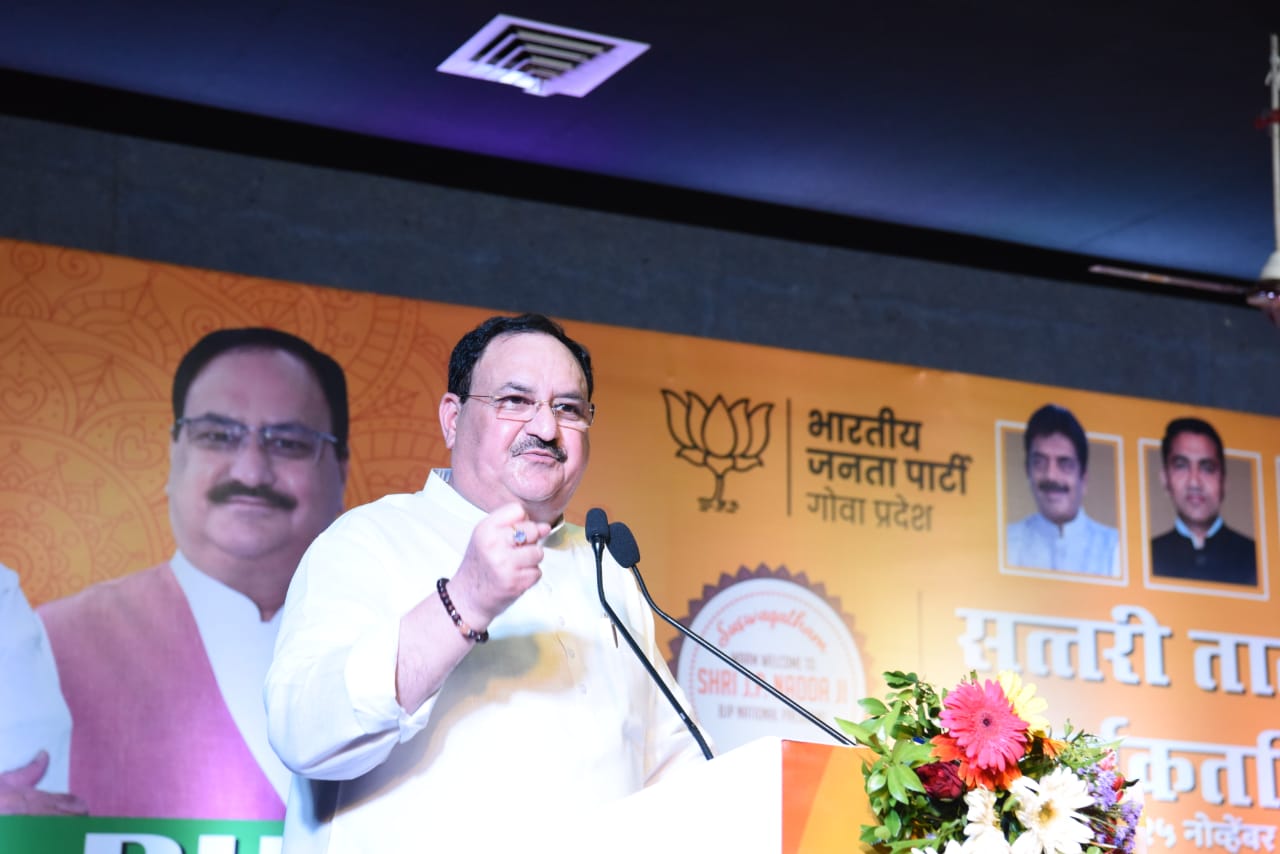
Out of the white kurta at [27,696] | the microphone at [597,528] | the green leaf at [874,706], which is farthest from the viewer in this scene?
the white kurta at [27,696]

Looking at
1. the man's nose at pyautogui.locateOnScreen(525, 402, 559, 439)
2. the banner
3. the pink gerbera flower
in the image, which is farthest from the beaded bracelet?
the banner

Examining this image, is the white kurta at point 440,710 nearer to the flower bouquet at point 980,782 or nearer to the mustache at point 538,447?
the mustache at point 538,447

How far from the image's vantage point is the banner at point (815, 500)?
15.1 feet

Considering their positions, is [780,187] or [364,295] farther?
[780,187]

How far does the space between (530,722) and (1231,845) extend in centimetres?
422

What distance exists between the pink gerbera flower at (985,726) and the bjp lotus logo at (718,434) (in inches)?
138

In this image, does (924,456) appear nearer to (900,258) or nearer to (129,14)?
(900,258)

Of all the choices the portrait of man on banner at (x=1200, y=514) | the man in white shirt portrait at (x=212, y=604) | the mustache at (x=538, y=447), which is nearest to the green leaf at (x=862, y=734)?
the mustache at (x=538, y=447)

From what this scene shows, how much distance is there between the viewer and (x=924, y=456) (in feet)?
18.5

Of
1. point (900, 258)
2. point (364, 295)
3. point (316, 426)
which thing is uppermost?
point (900, 258)

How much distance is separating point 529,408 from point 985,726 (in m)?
0.88

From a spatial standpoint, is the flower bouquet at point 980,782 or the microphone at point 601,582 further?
the microphone at point 601,582

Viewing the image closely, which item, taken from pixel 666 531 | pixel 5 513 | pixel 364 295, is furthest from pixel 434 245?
pixel 5 513

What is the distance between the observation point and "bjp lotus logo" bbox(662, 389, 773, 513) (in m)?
5.32
